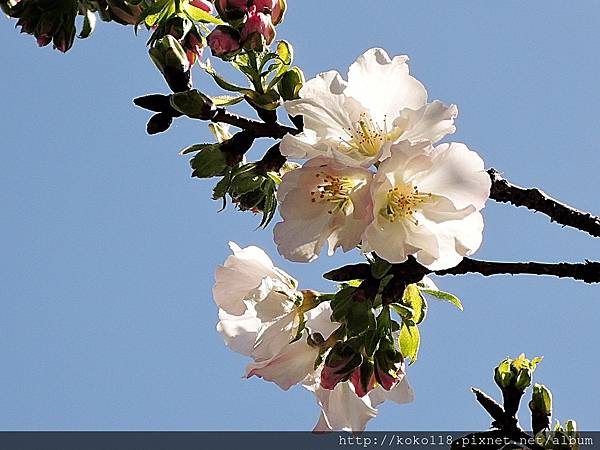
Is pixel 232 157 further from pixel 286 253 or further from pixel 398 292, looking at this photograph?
pixel 398 292

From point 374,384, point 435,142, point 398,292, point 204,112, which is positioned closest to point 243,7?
point 204,112

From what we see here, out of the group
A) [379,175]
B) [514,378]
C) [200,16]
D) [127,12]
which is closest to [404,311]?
[379,175]

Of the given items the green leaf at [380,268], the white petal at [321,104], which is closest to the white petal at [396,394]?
the green leaf at [380,268]

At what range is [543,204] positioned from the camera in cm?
146

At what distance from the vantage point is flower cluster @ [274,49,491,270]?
50.2 inches

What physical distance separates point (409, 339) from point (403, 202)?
338mm

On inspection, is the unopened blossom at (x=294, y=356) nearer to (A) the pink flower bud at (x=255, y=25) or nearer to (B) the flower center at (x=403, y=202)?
(B) the flower center at (x=403, y=202)

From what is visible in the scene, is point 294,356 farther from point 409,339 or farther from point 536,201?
point 536,201

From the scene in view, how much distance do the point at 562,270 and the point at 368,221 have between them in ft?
1.39

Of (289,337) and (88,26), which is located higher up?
(88,26)

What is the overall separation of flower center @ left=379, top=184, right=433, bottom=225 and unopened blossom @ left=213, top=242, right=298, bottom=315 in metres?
0.38

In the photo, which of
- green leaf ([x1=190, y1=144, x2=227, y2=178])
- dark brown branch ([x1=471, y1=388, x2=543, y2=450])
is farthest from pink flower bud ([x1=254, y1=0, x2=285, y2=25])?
dark brown branch ([x1=471, y1=388, x2=543, y2=450])

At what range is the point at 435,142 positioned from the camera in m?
1.34

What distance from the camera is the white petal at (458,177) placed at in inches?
51.0
